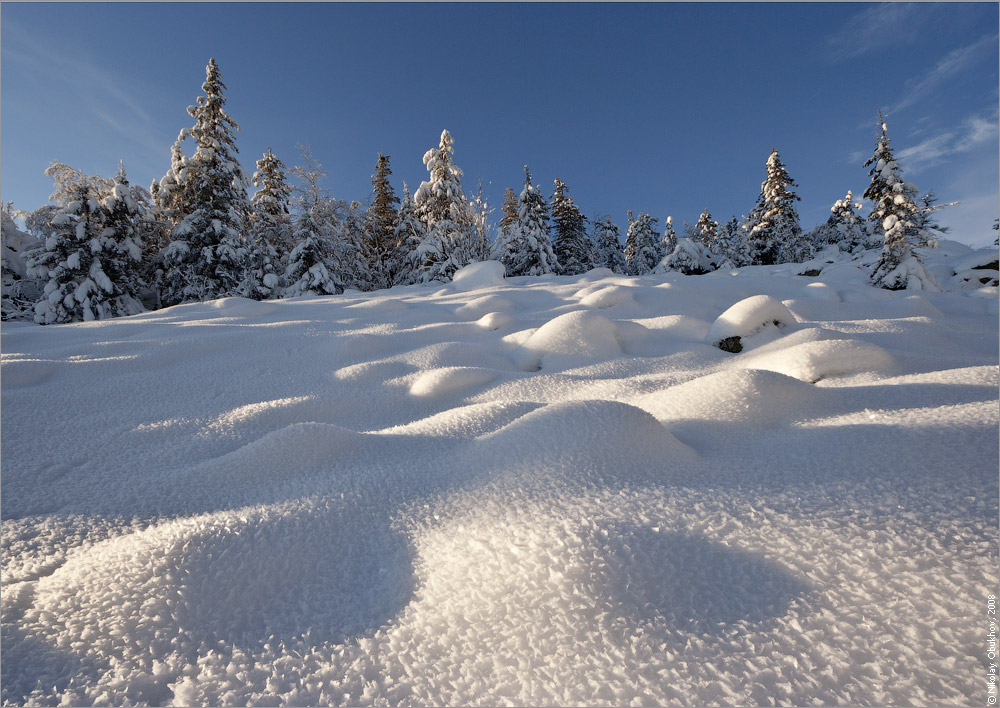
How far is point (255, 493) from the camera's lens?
1.60 m

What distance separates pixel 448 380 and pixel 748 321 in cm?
310

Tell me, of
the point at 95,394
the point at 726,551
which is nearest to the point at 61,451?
the point at 95,394

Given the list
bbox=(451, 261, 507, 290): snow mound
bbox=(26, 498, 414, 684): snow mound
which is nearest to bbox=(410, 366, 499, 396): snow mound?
bbox=(26, 498, 414, 684): snow mound

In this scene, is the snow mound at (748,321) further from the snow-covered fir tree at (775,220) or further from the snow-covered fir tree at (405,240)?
the snow-covered fir tree at (775,220)

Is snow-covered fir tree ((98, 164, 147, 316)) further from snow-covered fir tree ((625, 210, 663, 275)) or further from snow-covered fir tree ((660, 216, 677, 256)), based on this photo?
snow-covered fir tree ((660, 216, 677, 256))

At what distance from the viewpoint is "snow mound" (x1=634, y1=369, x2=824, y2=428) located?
192 cm

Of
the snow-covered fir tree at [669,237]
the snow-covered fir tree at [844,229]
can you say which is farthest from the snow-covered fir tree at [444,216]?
the snow-covered fir tree at [844,229]

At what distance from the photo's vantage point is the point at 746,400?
1.96m

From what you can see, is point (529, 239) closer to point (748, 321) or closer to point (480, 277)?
point (480, 277)

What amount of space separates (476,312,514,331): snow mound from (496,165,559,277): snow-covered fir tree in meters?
17.3

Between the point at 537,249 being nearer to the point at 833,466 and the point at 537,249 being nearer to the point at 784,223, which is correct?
the point at 784,223

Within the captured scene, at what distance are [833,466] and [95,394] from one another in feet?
13.3

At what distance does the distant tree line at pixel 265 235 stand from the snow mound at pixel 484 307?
10563mm

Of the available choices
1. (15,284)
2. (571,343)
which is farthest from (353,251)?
(571,343)
